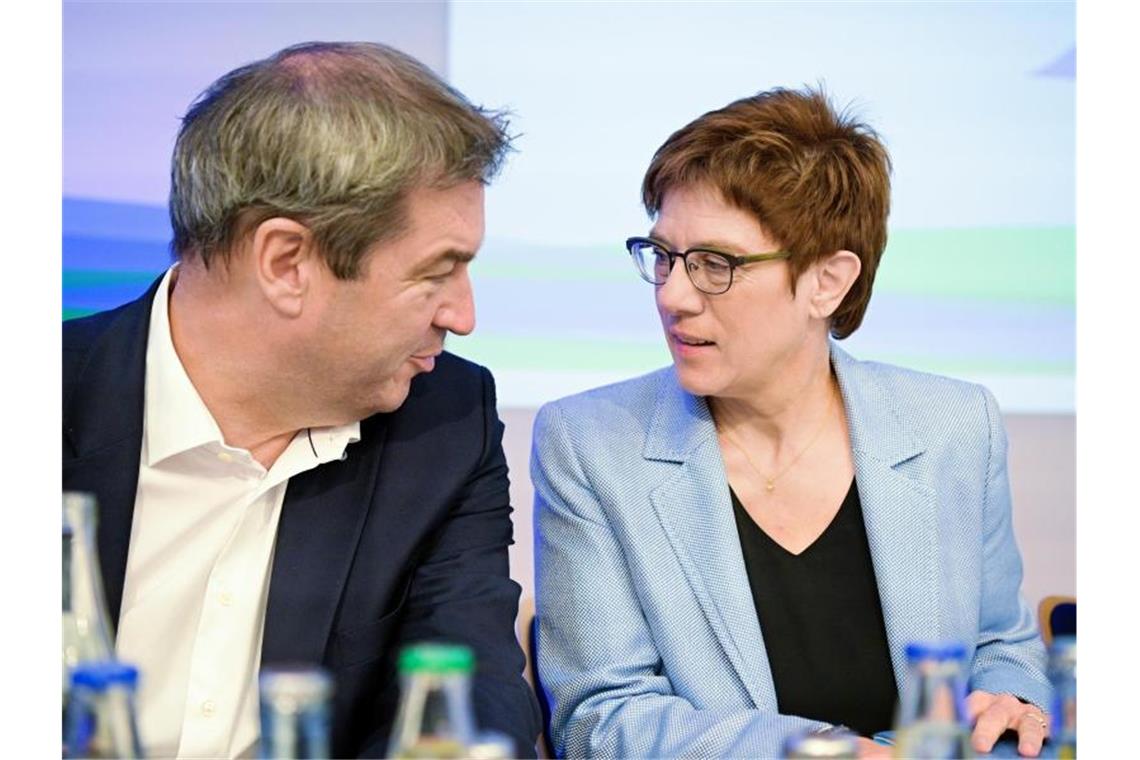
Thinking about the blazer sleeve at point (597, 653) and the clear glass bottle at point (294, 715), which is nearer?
→ the clear glass bottle at point (294, 715)

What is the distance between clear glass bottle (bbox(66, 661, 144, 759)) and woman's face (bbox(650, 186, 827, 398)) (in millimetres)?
1136

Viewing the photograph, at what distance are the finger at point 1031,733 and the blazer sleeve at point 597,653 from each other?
0.25 metres

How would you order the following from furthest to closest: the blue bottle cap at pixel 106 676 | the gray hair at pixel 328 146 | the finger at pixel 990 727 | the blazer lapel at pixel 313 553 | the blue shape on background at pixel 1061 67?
the blue shape on background at pixel 1061 67
the finger at pixel 990 727
the blazer lapel at pixel 313 553
the gray hair at pixel 328 146
the blue bottle cap at pixel 106 676

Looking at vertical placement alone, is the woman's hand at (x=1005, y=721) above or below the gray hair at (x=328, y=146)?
below

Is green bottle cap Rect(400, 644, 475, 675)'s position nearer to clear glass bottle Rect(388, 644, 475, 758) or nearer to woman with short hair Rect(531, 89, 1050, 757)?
clear glass bottle Rect(388, 644, 475, 758)

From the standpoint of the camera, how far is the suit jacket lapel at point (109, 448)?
5.24 ft

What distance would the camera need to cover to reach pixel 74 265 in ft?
11.2

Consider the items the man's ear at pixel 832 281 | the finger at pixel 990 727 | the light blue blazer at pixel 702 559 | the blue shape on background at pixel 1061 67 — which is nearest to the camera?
the finger at pixel 990 727

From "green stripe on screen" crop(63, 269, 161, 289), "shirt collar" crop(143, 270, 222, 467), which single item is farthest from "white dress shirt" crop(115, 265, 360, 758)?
"green stripe on screen" crop(63, 269, 161, 289)

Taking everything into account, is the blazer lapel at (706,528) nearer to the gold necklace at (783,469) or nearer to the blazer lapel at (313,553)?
the gold necklace at (783,469)

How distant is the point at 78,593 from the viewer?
1.13 m

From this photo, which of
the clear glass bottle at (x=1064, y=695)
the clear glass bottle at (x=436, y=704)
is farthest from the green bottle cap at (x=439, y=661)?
the clear glass bottle at (x=1064, y=695)

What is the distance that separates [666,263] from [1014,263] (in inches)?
74.3

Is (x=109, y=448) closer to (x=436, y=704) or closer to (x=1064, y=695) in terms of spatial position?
(x=436, y=704)
